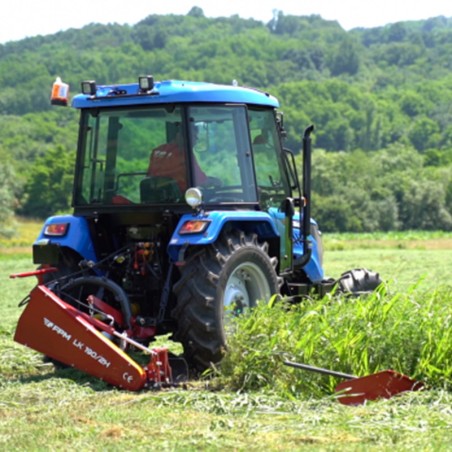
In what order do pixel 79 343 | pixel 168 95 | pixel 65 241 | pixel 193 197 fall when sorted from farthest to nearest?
pixel 65 241, pixel 168 95, pixel 193 197, pixel 79 343

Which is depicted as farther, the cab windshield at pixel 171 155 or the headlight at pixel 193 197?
the cab windshield at pixel 171 155

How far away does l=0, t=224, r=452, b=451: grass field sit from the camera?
5.85 meters

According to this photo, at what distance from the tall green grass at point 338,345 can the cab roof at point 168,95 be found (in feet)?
6.13

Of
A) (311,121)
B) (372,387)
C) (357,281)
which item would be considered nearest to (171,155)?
(372,387)

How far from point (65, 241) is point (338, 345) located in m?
2.66

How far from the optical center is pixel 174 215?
8562 millimetres

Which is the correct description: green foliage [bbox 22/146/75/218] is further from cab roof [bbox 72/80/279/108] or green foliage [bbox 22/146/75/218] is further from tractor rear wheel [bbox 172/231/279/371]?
tractor rear wheel [bbox 172/231/279/371]

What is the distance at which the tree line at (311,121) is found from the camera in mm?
77688

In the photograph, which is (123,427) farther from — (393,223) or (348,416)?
(393,223)

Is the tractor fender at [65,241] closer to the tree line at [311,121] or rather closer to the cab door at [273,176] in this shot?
the cab door at [273,176]

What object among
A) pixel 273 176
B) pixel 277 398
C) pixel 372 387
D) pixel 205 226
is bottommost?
pixel 277 398

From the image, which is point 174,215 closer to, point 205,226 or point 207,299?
point 205,226

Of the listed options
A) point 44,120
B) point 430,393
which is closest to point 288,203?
point 430,393

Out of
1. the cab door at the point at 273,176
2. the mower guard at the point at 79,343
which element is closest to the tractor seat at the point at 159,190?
the cab door at the point at 273,176
